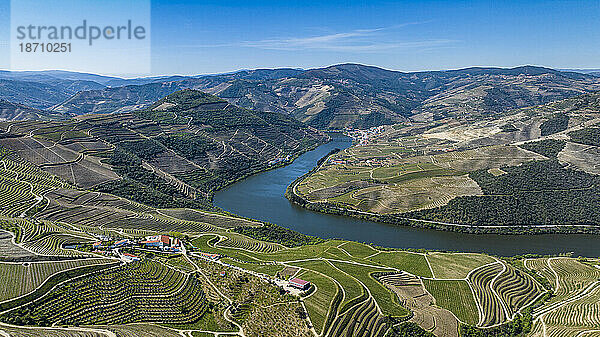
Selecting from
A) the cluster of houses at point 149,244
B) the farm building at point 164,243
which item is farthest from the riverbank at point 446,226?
the farm building at point 164,243

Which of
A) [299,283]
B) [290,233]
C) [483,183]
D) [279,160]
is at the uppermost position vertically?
[483,183]

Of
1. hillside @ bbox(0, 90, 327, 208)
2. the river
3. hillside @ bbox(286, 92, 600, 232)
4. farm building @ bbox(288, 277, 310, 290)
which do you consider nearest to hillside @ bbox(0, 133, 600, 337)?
farm building @ bbox(288, 277, 310, 290)

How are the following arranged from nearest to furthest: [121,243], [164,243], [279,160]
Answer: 1. [121,243]
2. [164,243]
3. [279,160]

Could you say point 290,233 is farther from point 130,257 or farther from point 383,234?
point 130,257

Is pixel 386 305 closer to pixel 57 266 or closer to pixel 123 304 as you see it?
pixel 123 304

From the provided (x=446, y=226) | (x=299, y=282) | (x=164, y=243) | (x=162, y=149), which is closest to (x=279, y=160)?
(x=162, y=149)

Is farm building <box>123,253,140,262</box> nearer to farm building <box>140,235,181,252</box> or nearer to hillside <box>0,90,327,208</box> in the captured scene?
farm building <box>140,235,181,252</box>

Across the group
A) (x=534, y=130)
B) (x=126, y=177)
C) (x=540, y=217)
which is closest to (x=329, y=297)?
(x=540, y=217)
